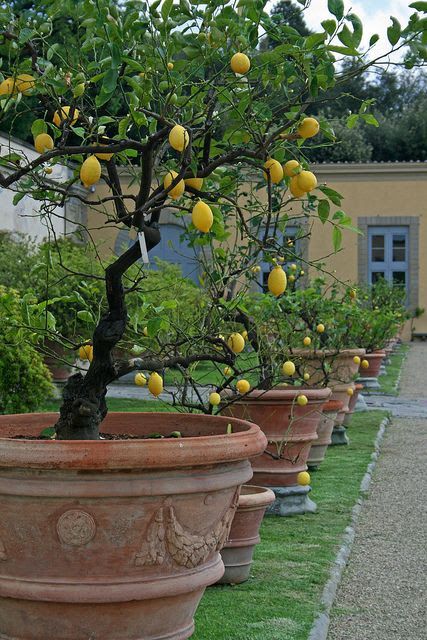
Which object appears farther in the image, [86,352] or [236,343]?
[236,343]

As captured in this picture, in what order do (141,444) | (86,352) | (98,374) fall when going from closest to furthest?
1. (141,444)
2. (98,374)
3. (86,352)

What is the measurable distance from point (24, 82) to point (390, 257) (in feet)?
77.5

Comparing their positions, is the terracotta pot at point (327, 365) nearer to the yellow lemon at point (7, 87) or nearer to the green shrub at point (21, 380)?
the green shrub at point (21, 380)

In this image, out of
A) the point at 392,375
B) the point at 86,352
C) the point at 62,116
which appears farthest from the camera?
the point at 392,375

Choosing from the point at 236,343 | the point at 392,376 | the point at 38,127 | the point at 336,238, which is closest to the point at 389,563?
the point at 236,343

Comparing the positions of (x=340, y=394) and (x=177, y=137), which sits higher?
(x=177, y=137)

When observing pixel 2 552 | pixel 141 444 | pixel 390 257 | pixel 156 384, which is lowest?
pixel 2 552

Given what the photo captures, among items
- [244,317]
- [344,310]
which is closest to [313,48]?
[244,317]

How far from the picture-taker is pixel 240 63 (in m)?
2.37

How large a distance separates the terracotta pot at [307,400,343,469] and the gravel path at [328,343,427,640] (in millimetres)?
389

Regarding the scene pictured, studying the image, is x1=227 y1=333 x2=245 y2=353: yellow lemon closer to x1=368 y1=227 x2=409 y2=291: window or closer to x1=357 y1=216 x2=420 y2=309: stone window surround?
x1=357 y1=216 x2=420 y2=309: stone window surround

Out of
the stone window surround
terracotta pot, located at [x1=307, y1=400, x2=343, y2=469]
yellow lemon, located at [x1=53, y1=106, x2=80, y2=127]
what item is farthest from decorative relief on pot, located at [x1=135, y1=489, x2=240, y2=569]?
the stone window surround

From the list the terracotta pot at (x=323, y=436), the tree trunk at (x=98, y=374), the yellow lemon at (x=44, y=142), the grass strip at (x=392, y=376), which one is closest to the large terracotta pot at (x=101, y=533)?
the tree trunk at (x=98, y=374)

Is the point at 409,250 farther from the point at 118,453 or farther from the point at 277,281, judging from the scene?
the point at 118,453
